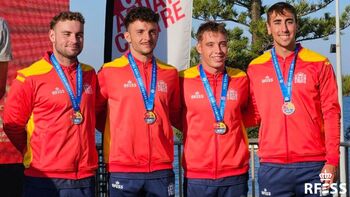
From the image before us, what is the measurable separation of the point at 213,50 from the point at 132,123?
838 millimetres

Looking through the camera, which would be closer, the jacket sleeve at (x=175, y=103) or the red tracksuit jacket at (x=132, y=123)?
the red tracksuit jacket at (x=132, y=123)

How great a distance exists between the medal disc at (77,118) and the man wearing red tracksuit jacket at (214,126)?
32.7 inches

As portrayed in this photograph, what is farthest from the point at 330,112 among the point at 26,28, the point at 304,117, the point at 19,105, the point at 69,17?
the point at 26,28

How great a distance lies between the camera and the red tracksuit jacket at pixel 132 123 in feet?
13.6

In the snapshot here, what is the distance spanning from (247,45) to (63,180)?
55.9ft

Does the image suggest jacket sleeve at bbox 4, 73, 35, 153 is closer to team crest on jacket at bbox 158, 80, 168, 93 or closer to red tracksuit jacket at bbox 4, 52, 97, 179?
red tracksuit jacket at bbox 4, 52, 97, 179

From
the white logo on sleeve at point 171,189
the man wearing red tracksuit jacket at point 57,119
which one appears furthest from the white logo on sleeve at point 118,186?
the white logo on sleeve at point 171,189

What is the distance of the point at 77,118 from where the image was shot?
4.04 m

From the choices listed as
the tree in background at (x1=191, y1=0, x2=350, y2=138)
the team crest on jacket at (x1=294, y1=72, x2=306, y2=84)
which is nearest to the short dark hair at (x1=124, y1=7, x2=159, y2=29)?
the team crest on jacket at (x1=294, y1=72, x2=306, y2=84)

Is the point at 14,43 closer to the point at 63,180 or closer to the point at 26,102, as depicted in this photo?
the point at 26,102

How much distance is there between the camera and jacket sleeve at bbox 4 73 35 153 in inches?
157

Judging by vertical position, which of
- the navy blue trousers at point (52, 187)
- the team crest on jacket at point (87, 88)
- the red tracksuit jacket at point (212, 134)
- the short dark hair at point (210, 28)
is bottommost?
the navy blue trousers at point (52, 187)

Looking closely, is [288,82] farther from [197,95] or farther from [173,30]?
[173,30]

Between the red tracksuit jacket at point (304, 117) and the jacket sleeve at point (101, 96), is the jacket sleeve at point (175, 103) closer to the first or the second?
the jacket sleeve at point (101, 96)
